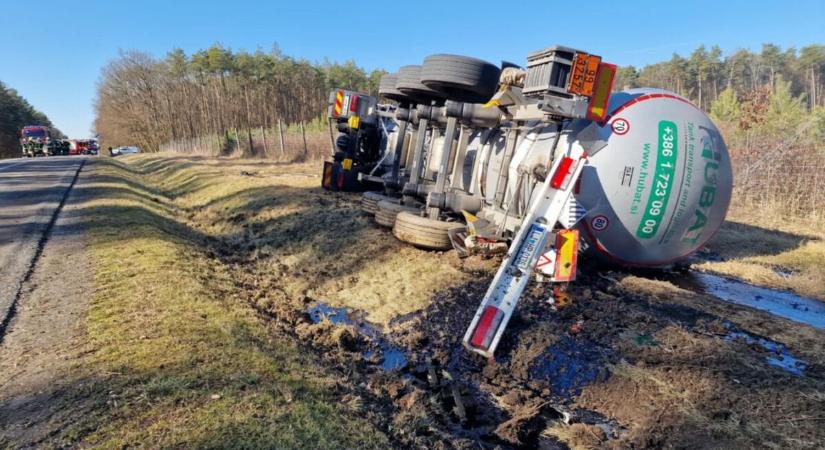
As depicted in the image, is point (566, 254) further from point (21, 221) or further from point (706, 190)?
point (21, 221)

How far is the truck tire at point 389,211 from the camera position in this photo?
7.46 metres

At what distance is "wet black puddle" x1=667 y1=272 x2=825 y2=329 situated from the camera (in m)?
5.43

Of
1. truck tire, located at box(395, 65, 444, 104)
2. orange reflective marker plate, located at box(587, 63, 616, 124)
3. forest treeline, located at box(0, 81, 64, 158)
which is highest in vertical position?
truck tire, located at box(395, 65, 444, 104)

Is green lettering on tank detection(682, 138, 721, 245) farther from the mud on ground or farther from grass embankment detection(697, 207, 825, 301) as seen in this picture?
grass embankment detection(697, 207, 825, 301)

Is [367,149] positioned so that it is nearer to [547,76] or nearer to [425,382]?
[547,76]

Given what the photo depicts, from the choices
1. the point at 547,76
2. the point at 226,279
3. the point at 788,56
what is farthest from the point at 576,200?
the point at 788,56

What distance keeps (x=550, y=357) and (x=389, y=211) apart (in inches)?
163

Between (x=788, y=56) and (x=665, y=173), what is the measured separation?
7066 cm

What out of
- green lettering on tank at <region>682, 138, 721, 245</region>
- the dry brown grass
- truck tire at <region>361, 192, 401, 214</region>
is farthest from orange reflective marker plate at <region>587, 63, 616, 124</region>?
truck tire at <region>361, 192, 401, 214</region>

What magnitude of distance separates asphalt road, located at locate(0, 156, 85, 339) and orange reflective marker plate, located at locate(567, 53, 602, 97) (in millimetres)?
5160

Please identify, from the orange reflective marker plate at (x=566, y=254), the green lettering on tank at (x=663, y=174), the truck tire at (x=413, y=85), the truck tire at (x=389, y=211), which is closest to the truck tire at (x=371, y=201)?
the truck tire at (x=389, y=211)

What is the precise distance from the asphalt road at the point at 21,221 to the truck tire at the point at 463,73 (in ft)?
17.9

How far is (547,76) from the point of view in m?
4.48

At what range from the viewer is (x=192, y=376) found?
120 inches
